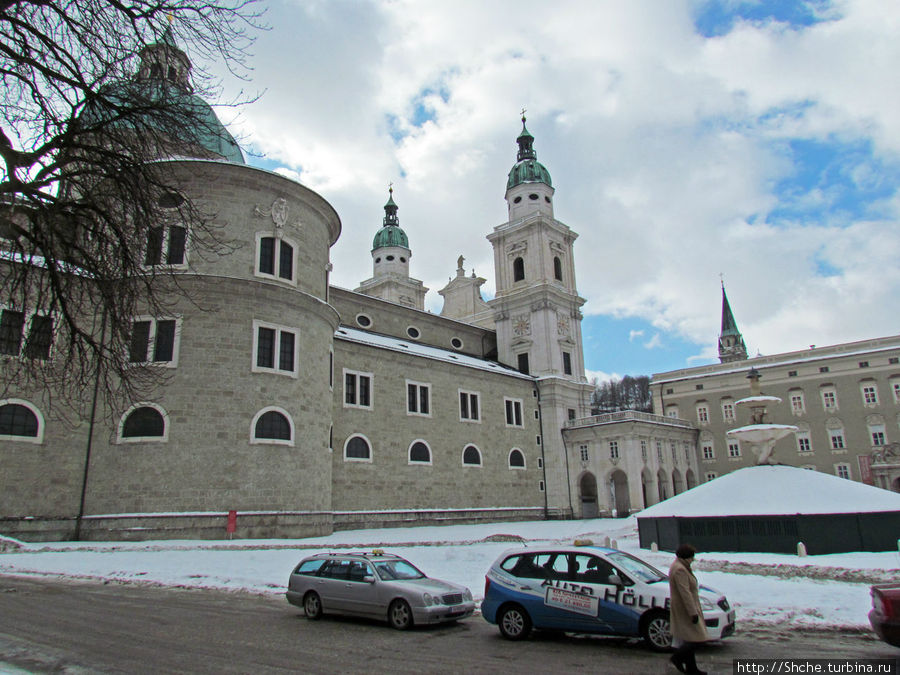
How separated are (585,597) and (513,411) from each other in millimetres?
36514

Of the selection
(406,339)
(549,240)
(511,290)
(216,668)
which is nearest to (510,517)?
(406,339)

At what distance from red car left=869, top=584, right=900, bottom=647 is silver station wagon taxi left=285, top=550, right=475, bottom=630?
5.65 m

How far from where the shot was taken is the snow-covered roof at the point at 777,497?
59.4 feet

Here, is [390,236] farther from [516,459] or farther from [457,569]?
[457,569]

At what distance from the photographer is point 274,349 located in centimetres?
2588

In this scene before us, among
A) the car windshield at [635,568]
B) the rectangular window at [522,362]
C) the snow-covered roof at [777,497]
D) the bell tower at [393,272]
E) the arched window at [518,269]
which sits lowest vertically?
the car windshield at [635,568]

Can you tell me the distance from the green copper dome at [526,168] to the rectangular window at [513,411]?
68.5 feet

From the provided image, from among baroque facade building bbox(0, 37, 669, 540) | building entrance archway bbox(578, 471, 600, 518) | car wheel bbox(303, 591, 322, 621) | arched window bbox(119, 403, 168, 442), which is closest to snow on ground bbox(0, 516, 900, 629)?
baroque facade building bbox(0, 37, 669, 540)

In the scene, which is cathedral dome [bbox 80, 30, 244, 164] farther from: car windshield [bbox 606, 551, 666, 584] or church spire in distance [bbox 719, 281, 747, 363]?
church spire in distance [bbox 719, 281, 747, 363]

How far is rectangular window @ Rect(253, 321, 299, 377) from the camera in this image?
1002 inches

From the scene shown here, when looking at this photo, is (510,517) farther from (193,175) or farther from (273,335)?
(193,175)

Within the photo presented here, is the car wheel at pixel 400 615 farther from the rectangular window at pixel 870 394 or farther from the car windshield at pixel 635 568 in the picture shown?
the rectangular window at pixel 870 394

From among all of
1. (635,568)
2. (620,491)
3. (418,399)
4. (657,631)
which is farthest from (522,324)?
(657,631)

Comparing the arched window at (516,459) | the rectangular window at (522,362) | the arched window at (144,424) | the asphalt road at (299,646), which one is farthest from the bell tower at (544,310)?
the asphalt road at (299,646)
